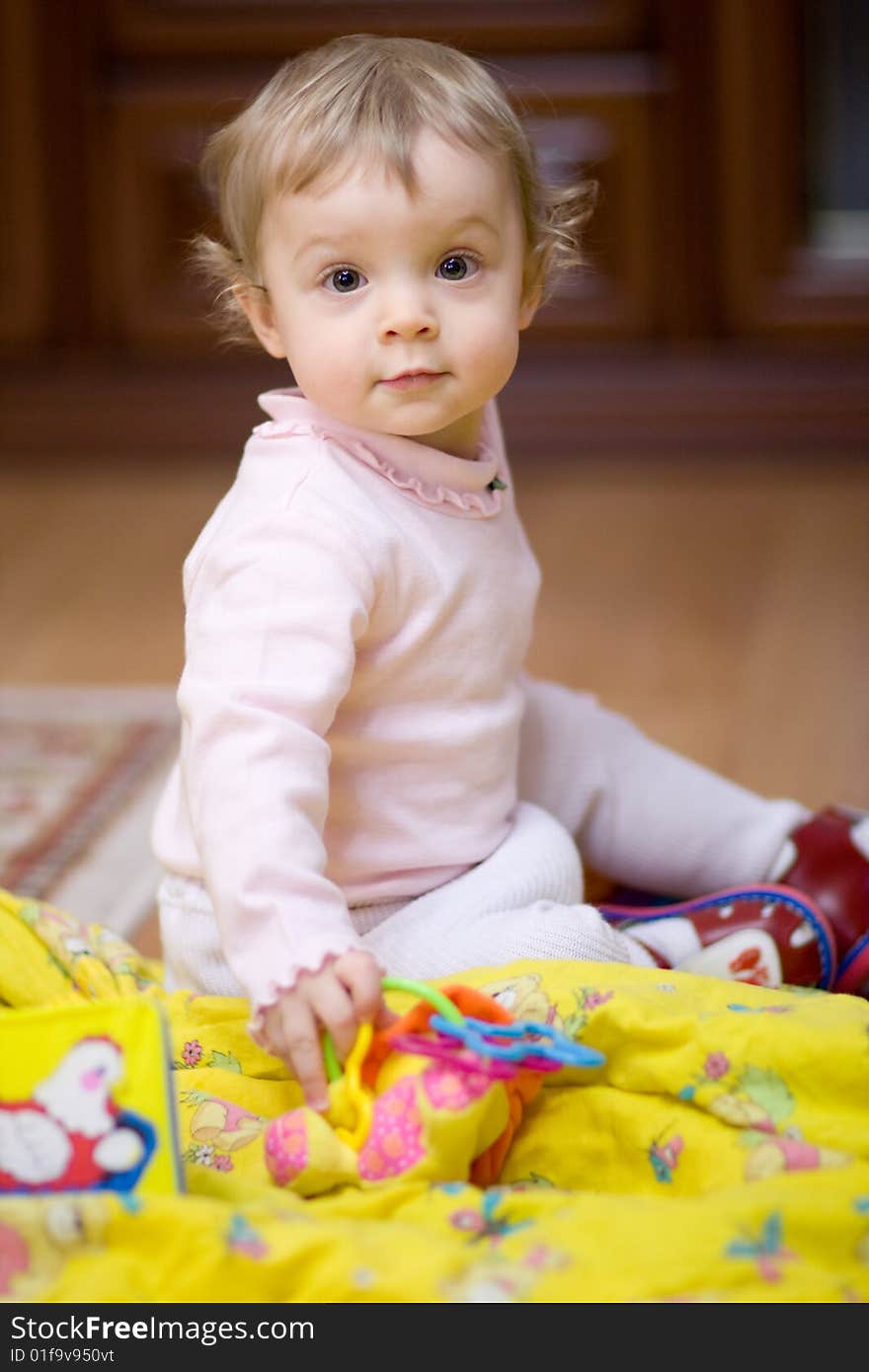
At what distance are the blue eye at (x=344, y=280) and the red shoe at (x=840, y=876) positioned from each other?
497 mm

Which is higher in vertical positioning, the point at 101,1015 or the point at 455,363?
the point at 455,363

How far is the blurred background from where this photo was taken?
2.45 metres

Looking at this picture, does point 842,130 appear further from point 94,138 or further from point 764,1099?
point 764,1099

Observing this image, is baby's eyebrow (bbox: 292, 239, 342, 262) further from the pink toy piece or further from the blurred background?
the blurred background

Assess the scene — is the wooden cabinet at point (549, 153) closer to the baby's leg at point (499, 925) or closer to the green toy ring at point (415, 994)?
the baby's leg at point (499, 925)

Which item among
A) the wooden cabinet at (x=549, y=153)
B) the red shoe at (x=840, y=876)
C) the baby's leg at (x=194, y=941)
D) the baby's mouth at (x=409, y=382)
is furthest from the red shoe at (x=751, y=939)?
the wooden cabinet at (x=549, y=153)

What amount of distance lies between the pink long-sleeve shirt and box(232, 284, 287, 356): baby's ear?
0.10ft

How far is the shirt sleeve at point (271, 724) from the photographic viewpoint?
0.85 m

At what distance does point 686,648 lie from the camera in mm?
1870

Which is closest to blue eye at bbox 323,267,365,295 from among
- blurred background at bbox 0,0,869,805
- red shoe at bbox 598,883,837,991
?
red shoe at bbox 598,883,837,991

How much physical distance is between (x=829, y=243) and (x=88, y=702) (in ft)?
4.20

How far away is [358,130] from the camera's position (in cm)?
93

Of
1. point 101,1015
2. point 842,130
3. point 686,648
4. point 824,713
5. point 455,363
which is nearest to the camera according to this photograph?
point 101,1015

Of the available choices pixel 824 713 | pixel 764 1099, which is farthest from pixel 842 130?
pixel 764 1099
